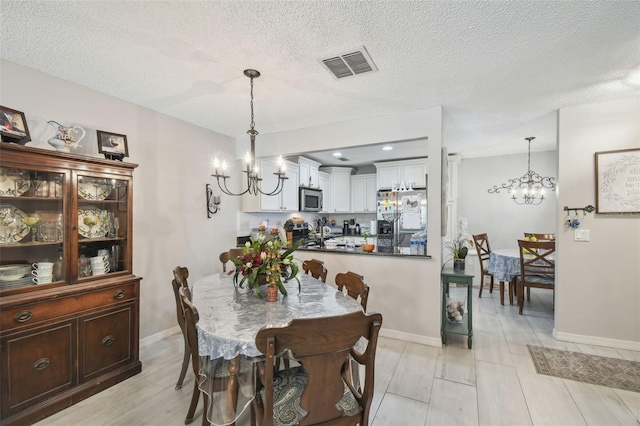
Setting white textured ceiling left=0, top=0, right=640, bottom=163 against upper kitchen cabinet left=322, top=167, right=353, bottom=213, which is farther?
upper kitchen cabinet left=322, top=167, right=353, bottom=213

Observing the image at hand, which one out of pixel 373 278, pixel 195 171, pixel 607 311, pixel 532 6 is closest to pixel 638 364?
pixel 607 311

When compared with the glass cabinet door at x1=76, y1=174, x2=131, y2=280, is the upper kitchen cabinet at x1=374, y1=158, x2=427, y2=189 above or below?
above

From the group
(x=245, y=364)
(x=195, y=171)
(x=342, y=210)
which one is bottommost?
(x=245, y=364)

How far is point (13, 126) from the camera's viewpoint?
2027 mm

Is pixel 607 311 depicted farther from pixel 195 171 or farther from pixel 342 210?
pixel 195 171

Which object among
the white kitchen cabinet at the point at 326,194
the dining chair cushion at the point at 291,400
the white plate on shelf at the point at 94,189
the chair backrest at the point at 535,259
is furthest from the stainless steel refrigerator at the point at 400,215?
the white plate on shelf at the point at 94,189

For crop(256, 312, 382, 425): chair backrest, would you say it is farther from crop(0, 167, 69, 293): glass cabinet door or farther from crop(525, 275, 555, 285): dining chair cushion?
crop(525, 275, 555, 285): dining chair cushion

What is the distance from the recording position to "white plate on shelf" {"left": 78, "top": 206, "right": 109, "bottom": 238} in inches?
92.0

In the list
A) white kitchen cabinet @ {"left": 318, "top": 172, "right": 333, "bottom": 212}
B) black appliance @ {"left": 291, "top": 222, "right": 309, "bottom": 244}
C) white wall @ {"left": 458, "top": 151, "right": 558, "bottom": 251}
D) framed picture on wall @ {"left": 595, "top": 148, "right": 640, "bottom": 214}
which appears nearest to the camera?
framed picture on wall @ {"left": 595, "top": 148, "right": 640, "bottom": 214}

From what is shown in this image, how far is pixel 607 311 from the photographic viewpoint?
2.99 meters

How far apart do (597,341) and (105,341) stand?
15.6ft

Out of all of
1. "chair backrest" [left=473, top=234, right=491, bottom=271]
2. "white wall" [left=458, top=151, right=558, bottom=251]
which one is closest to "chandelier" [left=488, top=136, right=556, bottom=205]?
"white wall" [left=458, top=151, right=558, bottom=251]

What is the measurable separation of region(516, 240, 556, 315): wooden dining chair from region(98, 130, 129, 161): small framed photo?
15.9 feet

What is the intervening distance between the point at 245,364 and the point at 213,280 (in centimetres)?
124
